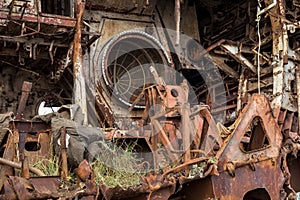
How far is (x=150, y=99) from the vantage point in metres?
8.20

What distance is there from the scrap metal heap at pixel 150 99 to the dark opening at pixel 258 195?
2 cm

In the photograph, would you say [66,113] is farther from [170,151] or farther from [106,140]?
[170,151]

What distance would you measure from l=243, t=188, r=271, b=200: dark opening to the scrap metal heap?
0.02 metres

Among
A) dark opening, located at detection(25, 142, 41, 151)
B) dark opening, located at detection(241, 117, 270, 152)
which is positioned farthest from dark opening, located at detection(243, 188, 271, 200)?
dark opening, located at detection(25, 142, 41, 151)

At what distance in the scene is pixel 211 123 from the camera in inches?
272

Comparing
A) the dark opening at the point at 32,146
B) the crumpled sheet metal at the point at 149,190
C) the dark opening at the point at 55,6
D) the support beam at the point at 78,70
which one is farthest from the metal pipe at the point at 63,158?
the dark opening at the point at 55,6

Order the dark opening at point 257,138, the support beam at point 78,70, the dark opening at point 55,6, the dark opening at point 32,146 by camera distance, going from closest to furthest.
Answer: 1. the dark opening at point 257,138
2. the dark opening at point 32,146
3. the support beam at point 78,70
4. the dark opening at point 55,6

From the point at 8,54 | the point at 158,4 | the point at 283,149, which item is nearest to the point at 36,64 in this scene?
the point at 8,54

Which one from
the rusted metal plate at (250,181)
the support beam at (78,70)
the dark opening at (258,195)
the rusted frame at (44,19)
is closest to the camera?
the rusted metal plate at (250,181)

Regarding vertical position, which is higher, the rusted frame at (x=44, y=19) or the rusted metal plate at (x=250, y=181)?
the rusted frame at (x=44, y=19)

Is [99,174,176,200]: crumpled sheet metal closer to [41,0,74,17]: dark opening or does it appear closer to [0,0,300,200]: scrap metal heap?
[0,0,300,200]: scrap metal heap

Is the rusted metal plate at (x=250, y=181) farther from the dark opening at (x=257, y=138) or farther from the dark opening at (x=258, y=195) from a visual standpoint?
the dark opening at (x=257, y=138)

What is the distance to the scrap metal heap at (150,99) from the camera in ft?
20.5

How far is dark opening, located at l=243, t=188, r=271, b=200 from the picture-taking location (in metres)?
6.59
